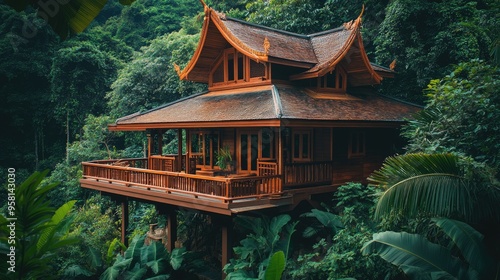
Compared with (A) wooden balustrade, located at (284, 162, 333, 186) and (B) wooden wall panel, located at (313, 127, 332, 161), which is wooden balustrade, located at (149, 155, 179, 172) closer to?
(A) wooden balustrade, located at (284, 162, 333, 186)

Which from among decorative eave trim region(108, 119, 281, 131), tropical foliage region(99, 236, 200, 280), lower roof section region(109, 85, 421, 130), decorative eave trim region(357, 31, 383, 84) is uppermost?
decorative eave trim region(357, 31, 383, 84)

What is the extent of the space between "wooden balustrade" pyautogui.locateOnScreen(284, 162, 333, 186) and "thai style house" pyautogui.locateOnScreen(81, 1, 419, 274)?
0.11ft

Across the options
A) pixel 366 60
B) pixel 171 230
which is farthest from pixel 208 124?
pixel 366 60

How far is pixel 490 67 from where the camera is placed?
36.5 ft

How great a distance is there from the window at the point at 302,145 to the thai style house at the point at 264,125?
0.12 ft

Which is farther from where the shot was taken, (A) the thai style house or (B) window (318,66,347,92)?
(B) window (318,66,347,92)

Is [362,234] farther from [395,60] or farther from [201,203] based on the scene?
[395,60]

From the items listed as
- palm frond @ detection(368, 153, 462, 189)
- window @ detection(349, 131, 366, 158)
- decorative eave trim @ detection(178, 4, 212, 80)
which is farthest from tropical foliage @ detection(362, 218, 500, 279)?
decorative eave trim @ detection(178, 4, 212, 80)

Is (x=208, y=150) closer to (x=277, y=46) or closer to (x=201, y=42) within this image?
(x=201, y=42)

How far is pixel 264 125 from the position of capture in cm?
1112

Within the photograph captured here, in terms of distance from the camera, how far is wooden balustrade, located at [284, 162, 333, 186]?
12508mm

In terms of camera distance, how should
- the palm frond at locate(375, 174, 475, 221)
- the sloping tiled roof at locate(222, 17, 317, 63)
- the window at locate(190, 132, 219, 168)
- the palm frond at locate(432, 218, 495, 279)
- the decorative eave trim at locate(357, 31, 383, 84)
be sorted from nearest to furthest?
the palm frond at locate(432, 218, 495, 279)
the palm frond at locate(375, 174, 475, 221)
the sloping tiled roof at locate(222, 17, 317, 63)
the decorative eave trim at locate(357, 31, 383, 84)
the window at locate(190, 132, 219, 168)

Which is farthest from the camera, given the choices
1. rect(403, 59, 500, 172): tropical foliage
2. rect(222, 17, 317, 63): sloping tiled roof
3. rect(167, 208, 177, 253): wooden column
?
rect(222, 17, 317, 63): sloping tiled roof

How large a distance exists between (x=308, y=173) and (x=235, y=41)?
5238 millimetres
